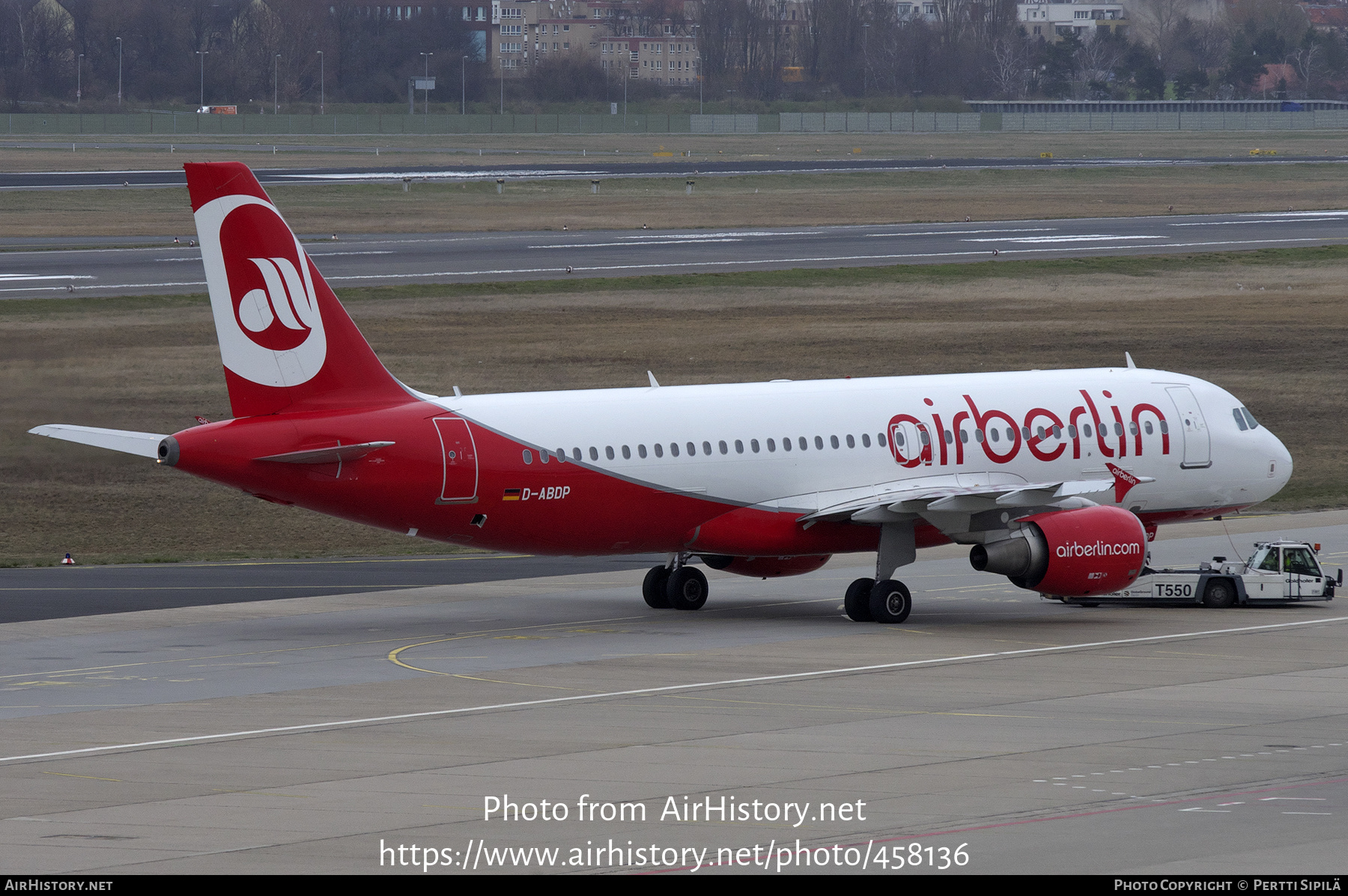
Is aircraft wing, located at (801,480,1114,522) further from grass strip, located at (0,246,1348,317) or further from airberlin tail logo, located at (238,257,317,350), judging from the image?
grass strip, located at (0,246,1348,317)

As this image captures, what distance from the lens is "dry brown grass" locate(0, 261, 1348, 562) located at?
51.8m

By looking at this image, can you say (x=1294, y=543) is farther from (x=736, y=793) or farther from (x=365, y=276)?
(x=365, y=276)

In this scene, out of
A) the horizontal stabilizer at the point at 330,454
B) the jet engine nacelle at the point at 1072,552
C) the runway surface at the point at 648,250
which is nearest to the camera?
the horizontal stabilizer at the point at 330,454

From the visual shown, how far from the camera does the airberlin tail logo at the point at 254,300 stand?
34906 millimetres

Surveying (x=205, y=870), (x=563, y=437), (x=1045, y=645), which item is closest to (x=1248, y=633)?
(x=1045, y=645)

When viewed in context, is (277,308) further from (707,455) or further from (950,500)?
(950,500)

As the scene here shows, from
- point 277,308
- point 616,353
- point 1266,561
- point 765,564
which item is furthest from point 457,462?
point 616,353

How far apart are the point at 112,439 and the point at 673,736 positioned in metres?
14.6

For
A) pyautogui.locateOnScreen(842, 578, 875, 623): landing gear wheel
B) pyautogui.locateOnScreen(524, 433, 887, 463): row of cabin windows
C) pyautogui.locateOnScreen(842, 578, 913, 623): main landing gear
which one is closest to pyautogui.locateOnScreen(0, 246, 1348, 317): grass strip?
pyautogui.locateOnScreen(524, 433, 887, 463): row of cabin windows

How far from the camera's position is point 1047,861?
19156mm

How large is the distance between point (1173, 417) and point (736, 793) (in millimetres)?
22699

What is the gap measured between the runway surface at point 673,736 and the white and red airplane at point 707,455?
1725 mm

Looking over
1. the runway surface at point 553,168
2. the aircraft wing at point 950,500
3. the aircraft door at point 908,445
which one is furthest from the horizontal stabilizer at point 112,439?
the runway surface at point 553,168

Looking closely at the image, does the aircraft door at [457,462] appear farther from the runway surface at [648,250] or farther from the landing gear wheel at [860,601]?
the runway surface at [648,250]
